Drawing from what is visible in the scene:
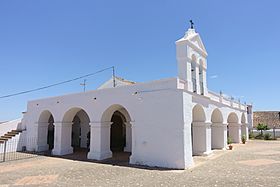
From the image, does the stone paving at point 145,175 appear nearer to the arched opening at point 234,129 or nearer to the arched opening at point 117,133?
the arched opening at point 117,133

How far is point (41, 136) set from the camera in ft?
57.7

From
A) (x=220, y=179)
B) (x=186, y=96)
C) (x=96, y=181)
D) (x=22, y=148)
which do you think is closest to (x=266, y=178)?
(x=220, y=179)

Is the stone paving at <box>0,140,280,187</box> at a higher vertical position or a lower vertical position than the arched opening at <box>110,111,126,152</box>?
lower

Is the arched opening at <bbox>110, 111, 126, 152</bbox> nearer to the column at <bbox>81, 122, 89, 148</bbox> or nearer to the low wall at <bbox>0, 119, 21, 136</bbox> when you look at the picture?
the column at <bbox>81, 122, 89, 148</bbox>

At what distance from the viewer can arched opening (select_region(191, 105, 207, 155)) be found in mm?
13222

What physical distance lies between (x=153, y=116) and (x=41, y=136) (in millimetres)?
10520

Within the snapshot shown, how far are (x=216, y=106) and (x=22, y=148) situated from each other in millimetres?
15079

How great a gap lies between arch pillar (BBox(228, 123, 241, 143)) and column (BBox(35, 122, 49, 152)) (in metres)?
16.0

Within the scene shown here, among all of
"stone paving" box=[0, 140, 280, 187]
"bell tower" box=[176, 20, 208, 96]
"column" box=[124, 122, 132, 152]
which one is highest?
"bell tower" box=[176, 20, 208, 96]

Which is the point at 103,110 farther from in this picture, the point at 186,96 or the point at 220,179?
the point at 220,179

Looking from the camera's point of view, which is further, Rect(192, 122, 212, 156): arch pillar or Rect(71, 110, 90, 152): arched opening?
Rect(71, 110, 90, 152): arched opening

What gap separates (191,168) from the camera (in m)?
10.3

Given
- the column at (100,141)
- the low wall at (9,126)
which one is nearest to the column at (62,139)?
the column at (100,141)

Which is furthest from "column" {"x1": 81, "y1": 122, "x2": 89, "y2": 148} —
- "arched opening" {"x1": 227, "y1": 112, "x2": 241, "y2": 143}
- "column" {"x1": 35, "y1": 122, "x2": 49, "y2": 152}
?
"arched opening" {"x1": 227, "y1": 112, "x2": 241, "y2": 143}
